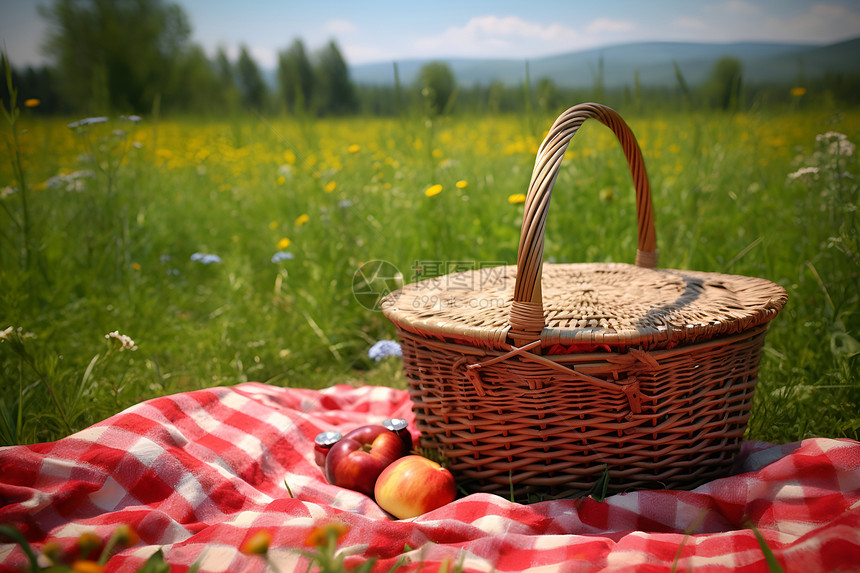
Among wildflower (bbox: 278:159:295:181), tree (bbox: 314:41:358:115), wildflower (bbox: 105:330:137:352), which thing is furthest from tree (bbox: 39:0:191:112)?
wildflower (bbox: 105:330:137:352)

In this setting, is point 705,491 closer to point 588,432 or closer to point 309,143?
point 588,432

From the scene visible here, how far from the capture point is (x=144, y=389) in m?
1.62

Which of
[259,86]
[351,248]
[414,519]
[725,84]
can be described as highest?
[259,86]

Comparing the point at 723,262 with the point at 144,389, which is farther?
the point at 723,262

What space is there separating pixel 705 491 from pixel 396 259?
140 cm

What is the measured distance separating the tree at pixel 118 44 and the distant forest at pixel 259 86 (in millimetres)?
29

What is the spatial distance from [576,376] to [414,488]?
0.42 meters

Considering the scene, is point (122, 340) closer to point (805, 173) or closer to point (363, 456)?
point (363, 456)

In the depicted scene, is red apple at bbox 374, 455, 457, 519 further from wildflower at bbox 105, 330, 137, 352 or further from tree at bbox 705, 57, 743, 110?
tree at bbox 705, 57, 743, 110

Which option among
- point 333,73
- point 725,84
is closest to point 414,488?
point 725,84

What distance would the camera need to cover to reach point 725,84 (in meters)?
2.59

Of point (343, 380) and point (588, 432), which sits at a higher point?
point (588, 432)

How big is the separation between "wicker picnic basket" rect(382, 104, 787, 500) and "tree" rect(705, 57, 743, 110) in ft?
4.08

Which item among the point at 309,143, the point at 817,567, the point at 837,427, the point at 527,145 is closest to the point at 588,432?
the point at 817,567
